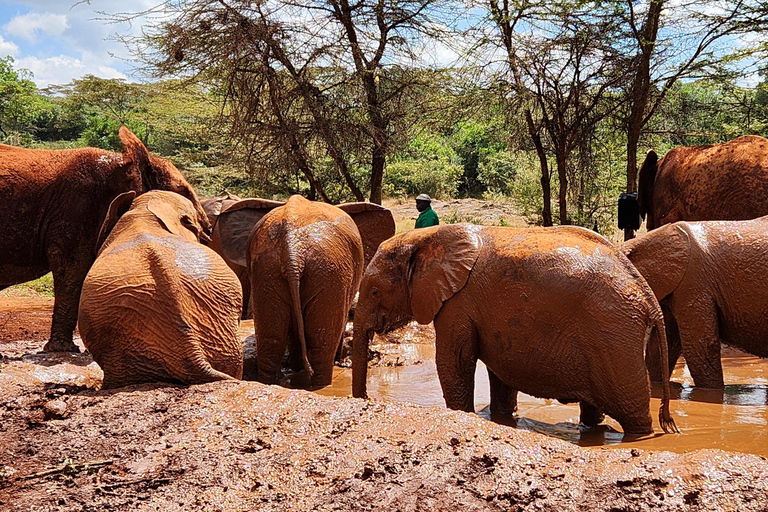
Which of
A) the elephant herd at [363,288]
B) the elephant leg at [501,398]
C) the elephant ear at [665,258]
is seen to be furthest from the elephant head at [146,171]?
the elephant ear at [665,258]

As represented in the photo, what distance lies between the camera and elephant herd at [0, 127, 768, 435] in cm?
500

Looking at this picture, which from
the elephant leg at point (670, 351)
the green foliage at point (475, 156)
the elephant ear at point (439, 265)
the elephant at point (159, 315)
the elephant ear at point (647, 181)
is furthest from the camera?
the green foliage at point (475, 156)

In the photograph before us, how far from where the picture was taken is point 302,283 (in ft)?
22.3

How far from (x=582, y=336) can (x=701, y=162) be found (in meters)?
6.07

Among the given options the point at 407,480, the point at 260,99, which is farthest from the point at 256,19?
the point at 407,480

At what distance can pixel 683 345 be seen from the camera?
7.12 meters

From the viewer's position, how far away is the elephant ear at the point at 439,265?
18.8 feet

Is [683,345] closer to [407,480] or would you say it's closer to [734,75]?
[407,480]

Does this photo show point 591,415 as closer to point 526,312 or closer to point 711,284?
point 526,312

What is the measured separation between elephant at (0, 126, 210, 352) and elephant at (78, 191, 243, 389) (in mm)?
A: 2658

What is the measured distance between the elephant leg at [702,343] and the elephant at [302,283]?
11.1 feet

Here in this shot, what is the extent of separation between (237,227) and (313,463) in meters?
5.12

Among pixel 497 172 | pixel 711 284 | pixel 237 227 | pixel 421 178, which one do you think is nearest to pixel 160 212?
pixel 237 227

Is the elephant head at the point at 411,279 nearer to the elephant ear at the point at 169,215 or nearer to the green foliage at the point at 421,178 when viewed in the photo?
the elephant ear at the point at 169,215
